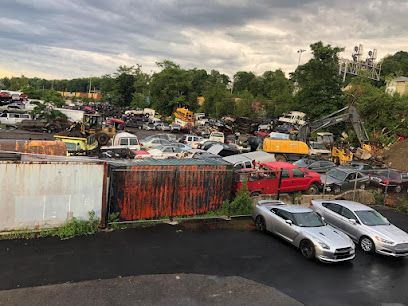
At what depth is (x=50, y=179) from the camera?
12.2 m

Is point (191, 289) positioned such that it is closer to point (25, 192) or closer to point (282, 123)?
point (25, 192)

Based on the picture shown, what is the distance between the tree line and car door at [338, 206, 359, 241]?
96.0 feet

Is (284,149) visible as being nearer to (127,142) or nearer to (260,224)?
(127,142)

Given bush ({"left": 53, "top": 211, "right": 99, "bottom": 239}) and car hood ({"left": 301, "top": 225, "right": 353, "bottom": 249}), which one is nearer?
car hood ({"left": 301, "top": 225, "right": 353, "bottom": 249})

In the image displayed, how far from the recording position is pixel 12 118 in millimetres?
41406

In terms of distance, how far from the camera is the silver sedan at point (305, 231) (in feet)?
37.4

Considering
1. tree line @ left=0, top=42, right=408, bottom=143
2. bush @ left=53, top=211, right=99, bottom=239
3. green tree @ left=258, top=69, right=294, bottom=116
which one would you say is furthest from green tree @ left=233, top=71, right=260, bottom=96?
bush @ left=53, top=211, right=99, bottom=239

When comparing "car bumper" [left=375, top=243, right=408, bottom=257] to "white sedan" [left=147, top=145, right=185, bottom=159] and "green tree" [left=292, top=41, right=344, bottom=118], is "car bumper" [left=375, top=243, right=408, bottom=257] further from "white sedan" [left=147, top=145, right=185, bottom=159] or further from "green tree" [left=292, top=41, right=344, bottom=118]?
"green tree" [left=292, top=41, right=344, bottom=118]

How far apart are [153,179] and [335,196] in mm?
9797

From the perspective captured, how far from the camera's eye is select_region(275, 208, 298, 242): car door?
40.9 feet

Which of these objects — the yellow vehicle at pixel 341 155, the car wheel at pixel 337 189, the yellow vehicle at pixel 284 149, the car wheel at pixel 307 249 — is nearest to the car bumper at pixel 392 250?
the car wheel at pixel 307 249

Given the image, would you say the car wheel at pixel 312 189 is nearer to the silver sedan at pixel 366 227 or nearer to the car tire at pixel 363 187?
the car tire at pixel 363 187

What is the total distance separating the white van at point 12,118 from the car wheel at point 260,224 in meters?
35.2

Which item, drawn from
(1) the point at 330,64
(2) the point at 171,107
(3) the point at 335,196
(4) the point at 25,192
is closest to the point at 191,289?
(4) the point at 25,192
